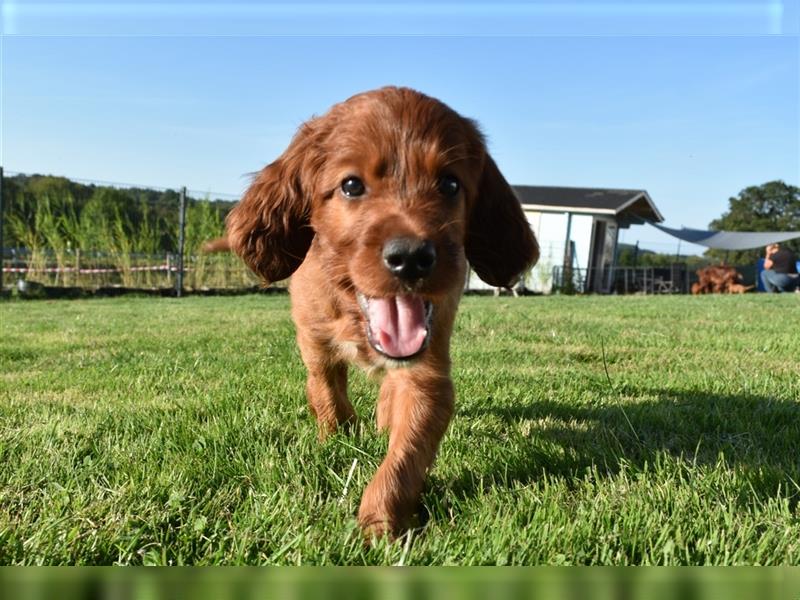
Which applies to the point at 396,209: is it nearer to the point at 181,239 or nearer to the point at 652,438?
the point at 652,438

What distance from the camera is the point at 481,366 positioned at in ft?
13.6

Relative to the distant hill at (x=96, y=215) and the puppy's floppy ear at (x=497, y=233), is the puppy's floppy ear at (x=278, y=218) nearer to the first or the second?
the puppy's floppy ear at (x=497, y=233)

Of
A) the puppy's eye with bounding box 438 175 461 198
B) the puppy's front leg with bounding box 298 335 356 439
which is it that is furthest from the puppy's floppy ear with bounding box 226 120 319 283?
the puppy's eye with bounding box 438 175 461 198

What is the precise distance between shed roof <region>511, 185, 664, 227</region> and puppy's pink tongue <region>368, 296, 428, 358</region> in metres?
19.7

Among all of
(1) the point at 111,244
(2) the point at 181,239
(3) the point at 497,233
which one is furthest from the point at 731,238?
(3) the point at 497,233

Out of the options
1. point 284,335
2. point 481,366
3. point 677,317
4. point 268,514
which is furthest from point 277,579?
point 677,317

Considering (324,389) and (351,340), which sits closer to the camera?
(351,340)

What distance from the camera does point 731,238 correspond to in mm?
27016

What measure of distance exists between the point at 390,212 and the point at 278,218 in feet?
2.49

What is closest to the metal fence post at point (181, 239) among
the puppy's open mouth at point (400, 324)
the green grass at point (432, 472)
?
the green grass at point (432, 472)

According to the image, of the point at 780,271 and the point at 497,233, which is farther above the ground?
the point at 780,271

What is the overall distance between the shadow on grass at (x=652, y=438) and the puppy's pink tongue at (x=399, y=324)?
0.43 meters

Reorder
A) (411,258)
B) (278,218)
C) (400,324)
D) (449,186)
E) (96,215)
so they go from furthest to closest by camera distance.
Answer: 1. (96,215)
2. (278,218)
3. (449,186)
4. (400,324)
5. (411,258)

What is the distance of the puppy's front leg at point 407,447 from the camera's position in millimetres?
1694
